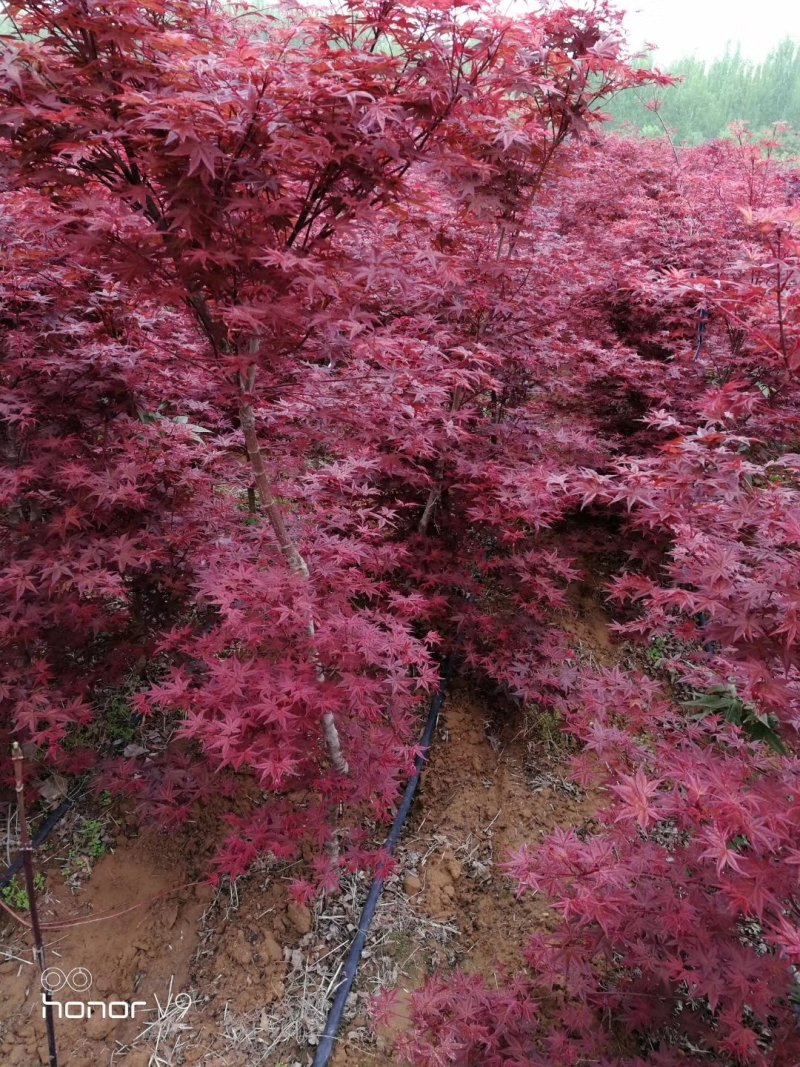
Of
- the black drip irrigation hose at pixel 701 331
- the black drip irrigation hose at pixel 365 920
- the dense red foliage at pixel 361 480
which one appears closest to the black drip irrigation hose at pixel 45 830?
the dense red foliage at pixel 361 480

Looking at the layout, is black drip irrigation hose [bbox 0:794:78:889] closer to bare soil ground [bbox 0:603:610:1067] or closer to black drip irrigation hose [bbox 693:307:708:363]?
bare soil ground [bbox 0:603:610:1067]

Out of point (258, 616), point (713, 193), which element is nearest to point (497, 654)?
point (258, 616)

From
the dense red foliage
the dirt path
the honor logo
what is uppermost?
the dense red foliage

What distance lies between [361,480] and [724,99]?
33.4 metres

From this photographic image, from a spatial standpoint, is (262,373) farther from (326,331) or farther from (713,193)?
(713,193)

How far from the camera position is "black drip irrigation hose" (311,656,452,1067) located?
7.82 feet

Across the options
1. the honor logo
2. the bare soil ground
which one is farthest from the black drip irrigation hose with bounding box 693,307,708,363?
the honor logo

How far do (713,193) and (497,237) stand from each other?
3357 millimetres

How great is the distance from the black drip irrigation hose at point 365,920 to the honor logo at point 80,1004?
817 millimetres

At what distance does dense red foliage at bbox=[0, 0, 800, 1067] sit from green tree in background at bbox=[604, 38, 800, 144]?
851 inches

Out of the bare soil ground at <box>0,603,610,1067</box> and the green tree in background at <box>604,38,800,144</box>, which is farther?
the green tree in background at <box>604,38,800,144</box>

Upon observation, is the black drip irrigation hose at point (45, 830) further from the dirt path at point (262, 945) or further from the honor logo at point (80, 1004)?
the honor logo at point (80, 1004)

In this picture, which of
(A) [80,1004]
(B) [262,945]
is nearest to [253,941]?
(B) [262,945]

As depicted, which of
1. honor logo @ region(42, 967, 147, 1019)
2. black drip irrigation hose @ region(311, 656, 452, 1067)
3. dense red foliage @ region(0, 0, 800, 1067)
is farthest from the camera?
honor logo @ region(42, 967, 147, 1019)
